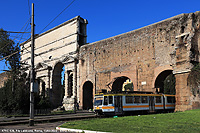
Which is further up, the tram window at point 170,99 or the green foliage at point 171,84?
the green foliage at point 171,84

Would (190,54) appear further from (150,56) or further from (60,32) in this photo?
(60,32)

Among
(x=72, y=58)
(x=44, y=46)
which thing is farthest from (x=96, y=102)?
(x=44, y=46)

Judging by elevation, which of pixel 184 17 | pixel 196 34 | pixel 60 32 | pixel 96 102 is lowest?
pixel 96 102

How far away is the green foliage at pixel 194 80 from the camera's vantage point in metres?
17.7

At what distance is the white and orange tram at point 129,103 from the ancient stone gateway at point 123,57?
5.19 feet

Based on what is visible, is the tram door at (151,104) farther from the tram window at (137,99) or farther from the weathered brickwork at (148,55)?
the weathered brickwork at (148,55)

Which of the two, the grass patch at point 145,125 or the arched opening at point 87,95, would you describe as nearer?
the grass patch at point 145,125

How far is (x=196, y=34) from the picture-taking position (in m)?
19.3

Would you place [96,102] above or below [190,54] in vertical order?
below

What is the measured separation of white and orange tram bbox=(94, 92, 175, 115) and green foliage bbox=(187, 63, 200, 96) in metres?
2.93

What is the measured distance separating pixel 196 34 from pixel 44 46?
26.1m

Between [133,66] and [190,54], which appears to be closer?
[190,54]

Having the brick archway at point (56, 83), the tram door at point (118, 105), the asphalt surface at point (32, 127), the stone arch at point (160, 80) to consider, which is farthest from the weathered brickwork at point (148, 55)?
the asphalt surface at point (32, 127)

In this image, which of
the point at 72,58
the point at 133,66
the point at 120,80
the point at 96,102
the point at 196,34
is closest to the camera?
the point at 96,102
